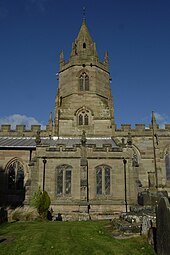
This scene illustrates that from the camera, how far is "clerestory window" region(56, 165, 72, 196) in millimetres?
22047

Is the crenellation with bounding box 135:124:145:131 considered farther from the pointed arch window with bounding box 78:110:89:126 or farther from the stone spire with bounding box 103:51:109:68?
the stone spire with bounding box 103:51:109:68

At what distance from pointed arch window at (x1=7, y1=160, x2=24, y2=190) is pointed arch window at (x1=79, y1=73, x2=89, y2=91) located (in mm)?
12799

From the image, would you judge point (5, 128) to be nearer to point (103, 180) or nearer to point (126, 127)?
point (126, 127)

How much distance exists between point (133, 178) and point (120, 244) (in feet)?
42.2

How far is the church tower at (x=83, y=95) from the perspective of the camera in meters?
31.1

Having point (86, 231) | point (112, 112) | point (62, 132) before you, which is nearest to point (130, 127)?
point (112, 112)

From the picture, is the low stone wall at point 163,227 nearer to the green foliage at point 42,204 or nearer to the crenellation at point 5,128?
the green foliage at point 42,204

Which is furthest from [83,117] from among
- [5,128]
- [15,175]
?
[15,175]

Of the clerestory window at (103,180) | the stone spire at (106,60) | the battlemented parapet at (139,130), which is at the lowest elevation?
the clerestory window at (103,180)

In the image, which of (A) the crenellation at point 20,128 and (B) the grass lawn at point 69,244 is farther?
(A) the crenellation at point 20,128

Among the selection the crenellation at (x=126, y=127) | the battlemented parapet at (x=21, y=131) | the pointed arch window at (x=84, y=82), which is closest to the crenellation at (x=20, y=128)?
the battlemented parapet at (x=21, y=131)

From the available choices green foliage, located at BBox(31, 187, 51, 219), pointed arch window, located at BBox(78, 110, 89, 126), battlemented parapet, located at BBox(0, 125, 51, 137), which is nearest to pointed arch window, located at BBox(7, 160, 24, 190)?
battlemented parapet, located at BBox(0, 125, 51, 137)

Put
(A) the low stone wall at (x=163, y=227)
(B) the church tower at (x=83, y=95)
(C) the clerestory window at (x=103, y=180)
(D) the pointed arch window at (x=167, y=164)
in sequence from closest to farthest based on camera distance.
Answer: (A) the low stone wall at (x=163, y=227), (C) the clerestory window at (x=103, y=180), (D) the pointed arch window at (x=167, y=164), (B) the church tower at (x=83, y=95)

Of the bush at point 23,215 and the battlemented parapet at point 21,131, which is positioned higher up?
the battlemented parapet at point 21,131
